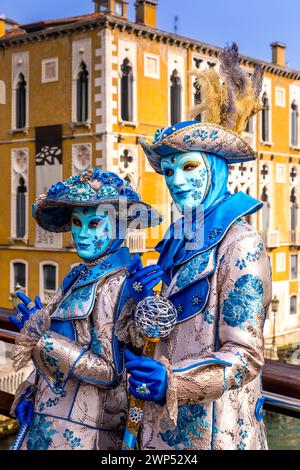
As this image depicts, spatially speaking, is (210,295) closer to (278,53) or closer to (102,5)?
(102,5)

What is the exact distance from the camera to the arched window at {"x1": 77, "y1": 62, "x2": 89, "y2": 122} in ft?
48.8

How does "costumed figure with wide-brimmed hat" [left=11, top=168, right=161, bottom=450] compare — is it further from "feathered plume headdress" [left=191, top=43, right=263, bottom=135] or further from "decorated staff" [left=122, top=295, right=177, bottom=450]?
"feathered plume headdress" [left=191, top=43, right=263, bottom=135]

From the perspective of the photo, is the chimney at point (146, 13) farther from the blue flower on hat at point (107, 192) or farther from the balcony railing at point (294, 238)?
the blue flower on hat at point (107, 192)

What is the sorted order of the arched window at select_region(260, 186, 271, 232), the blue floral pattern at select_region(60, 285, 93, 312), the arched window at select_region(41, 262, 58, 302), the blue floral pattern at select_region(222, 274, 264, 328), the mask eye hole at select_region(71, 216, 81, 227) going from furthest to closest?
the arched window at select_region(260, 186, 271, 232) → the arched window at select_region(41, 262, 58, 302) → the mask eye hole at select_region(71, 216, 81, 227) → the blue floral pattern at select_region(60, 285, 93, 312) → the blue floral pattern at select_region(222, 274, 264, 328)

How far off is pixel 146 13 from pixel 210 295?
14285 mm

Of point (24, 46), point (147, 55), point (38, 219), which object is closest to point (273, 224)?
point (147, 55)

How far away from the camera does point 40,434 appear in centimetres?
208

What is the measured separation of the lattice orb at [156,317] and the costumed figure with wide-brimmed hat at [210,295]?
62 mm

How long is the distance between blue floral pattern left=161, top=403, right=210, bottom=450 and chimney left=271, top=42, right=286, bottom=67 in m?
18.5

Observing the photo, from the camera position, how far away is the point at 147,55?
15.1m

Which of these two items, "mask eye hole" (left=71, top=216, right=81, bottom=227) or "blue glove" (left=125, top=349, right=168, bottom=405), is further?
"mask eye hole" (left=71, top=216, right=81, bottom=227)

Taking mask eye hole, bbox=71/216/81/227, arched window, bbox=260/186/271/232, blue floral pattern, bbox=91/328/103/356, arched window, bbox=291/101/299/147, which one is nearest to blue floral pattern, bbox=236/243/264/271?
blue floral pattern, bbox=91/328/103/356

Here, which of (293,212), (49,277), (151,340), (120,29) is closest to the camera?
(151,340)

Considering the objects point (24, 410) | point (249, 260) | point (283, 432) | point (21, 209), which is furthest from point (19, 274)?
point (249, 260)
